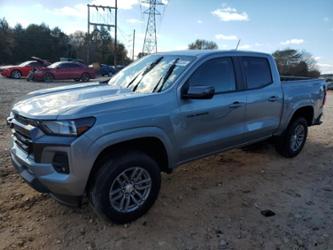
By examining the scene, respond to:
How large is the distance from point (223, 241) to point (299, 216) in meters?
1.15

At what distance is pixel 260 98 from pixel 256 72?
431 millimetres

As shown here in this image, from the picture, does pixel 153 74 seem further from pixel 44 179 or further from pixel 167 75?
pixel 44 179

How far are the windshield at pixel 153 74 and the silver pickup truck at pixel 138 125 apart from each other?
0.05 ft

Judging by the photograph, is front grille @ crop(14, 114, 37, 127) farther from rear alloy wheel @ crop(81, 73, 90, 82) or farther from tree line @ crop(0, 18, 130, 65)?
tree line @ crop(0, 18, 130, 65)

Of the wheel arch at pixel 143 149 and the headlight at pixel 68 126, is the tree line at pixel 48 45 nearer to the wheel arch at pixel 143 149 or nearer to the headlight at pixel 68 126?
the wheel arch at pixel 143 149

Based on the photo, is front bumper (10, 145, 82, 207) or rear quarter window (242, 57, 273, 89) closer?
front bumper (10, 145, 82, 207)

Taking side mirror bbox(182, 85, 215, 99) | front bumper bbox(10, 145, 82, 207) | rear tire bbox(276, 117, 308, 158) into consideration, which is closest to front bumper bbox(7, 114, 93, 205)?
front bumper bbox(10, 145, 82, 207)

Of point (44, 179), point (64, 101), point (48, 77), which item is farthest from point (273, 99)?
point (48, 77)

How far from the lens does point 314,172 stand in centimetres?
536

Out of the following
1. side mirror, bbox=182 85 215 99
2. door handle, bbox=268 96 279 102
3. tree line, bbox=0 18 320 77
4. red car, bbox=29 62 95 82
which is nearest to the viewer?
side mirror, bbox=182 85 215 99

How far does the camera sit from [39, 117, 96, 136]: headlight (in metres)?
2.96

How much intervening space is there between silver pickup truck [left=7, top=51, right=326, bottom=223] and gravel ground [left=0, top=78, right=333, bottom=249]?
1.08 feet

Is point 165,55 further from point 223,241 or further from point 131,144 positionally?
point 223,241

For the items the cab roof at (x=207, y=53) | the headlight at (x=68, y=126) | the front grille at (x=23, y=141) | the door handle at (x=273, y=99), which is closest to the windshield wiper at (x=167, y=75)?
the cab roof at (x=207, y=53)
